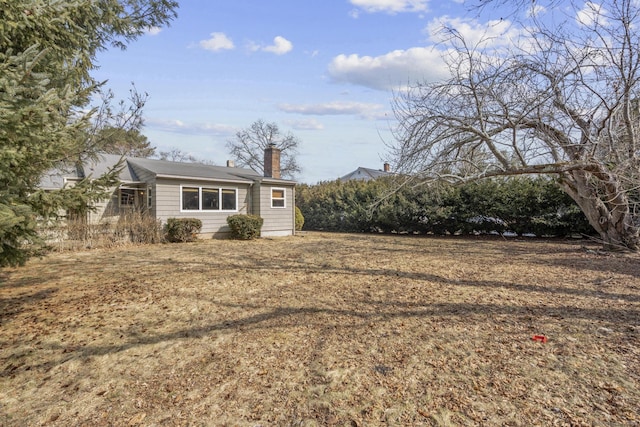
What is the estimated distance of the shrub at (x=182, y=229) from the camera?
38.6 ft

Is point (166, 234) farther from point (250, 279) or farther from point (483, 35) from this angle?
point (483, 35)

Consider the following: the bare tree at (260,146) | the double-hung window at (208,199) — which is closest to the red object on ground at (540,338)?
the double-hung window at (208,199)

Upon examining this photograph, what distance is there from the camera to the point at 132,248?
34.4 ft

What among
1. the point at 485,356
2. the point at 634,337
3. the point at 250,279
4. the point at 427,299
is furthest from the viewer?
the point at 250,279

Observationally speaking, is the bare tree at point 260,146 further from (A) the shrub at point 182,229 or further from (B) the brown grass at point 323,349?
(B) the brown grass at point 323,349

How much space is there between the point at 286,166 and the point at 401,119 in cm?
2907

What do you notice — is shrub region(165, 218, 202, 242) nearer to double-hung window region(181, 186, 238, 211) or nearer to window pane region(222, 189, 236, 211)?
double-hung window region(181, 186, 238, 211)

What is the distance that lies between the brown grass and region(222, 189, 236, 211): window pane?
7.55 m

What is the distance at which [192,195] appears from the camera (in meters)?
12.9

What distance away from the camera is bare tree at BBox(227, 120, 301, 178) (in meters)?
35.3

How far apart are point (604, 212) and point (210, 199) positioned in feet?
41.5

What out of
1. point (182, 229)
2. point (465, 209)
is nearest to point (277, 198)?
point (182, 229)

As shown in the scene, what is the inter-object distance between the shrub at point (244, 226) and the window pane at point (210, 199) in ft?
2.57

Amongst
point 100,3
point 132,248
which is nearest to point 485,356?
point 100,3
